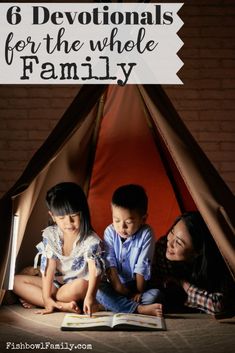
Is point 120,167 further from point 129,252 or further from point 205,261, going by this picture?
point 205,261

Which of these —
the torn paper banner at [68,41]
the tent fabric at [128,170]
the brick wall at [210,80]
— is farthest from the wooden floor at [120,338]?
the torn paper banner at [68,41]

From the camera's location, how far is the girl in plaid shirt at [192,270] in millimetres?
1812

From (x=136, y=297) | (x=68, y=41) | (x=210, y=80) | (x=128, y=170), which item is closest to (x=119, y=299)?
(x=136, y=297)

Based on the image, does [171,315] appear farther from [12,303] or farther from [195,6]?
[195,6]

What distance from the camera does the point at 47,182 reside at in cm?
206

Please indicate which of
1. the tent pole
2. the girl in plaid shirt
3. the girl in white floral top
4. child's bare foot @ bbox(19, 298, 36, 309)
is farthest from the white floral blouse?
the tent pole

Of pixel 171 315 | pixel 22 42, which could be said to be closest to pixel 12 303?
pixel 171 315

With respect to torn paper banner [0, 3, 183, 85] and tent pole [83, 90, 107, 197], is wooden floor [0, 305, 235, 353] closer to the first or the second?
tent pole [83, 90, 107, 197]

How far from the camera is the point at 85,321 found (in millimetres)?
1684

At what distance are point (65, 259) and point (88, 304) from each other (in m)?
0.19

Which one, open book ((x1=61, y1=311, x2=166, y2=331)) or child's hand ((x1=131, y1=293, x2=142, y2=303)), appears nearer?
open book ((x1=61, y1=311, x2=166, y2=331))

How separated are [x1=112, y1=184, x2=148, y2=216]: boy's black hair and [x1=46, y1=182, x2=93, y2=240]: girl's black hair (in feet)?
0.37

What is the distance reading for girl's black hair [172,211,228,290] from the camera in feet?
6.00

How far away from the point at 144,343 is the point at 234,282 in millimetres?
417
